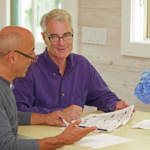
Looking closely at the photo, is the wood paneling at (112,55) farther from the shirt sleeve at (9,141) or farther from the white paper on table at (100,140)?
the shirt sleeve at (9,141)

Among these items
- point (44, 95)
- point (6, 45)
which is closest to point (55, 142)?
point (6, 45)

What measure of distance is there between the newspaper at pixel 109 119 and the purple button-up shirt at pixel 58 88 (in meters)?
0.19

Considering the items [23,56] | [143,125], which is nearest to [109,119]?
[143,125]

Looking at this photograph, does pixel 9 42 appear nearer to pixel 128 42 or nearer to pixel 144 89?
pixel 144 89

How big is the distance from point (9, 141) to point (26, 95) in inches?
30.7

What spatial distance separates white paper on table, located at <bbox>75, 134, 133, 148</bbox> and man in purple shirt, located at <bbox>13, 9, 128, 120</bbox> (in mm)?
489

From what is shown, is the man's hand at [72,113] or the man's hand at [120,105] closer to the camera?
the man's hand at [72,113]

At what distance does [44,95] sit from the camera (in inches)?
111

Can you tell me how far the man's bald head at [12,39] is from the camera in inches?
82.7

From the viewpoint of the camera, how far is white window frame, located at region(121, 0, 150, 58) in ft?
11.3

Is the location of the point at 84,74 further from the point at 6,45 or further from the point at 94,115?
the point at 6,45

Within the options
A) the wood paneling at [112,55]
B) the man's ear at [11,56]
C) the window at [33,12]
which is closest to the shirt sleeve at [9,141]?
the man's ear at [11,56]

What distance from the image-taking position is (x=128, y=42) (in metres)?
3.52

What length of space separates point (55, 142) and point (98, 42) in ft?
5.75
